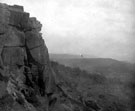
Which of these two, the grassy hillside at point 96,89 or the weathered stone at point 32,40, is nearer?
the weathered stone at point 32,40

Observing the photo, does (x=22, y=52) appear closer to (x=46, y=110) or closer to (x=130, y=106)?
(x=46, y=110)

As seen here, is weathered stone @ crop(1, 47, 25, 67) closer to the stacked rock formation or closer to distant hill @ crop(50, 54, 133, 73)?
the stacked rock formation

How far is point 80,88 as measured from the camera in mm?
50344

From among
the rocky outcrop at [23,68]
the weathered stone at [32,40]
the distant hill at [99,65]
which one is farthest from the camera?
the distant hill at [99,65]

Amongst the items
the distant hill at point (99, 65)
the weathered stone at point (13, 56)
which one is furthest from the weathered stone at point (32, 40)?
the distant hill at point (99, 65)

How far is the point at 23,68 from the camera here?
3142 cm

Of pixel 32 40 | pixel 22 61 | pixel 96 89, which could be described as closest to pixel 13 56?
pixel 22 61

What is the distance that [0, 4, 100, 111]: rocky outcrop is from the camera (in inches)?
1061

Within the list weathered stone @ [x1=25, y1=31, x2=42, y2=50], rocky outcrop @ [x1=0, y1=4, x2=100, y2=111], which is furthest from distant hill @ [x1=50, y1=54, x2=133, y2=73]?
weathered stone @ [x1=25, y1=31, x2=42, y2=50]

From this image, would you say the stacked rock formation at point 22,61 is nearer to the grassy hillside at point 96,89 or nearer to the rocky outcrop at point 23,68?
the rocky outcrop at point 23,68

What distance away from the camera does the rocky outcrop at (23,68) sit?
26.9m

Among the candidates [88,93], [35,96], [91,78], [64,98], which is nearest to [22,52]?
[35,96]

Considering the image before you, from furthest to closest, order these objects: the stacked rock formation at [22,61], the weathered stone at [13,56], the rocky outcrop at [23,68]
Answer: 1. the weathered stone at [13,56]
2. the stacked rock formation at [22,61]
3. the rocky outcrop at [23,68]

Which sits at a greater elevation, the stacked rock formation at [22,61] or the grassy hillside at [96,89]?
the stacked rock formation at [22,61]
